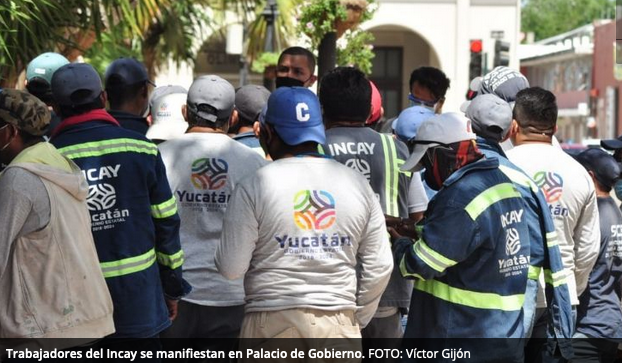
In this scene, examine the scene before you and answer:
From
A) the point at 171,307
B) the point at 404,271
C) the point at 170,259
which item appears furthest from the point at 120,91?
the point at 404,271

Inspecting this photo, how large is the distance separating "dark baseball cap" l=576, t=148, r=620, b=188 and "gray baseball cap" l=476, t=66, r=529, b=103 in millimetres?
605

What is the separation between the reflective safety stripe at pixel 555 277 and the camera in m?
5.96

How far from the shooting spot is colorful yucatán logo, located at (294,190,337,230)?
5020 millimetres

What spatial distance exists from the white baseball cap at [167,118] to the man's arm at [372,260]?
2.01 meters

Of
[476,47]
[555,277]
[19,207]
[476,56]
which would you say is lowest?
[555,277]

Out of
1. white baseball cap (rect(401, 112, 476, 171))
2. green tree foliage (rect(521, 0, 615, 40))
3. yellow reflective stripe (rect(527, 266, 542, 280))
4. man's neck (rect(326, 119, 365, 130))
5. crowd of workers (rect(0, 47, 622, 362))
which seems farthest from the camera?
green tree foliage (rect(521, 0, 615, 40))

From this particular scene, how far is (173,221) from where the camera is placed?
5652mm

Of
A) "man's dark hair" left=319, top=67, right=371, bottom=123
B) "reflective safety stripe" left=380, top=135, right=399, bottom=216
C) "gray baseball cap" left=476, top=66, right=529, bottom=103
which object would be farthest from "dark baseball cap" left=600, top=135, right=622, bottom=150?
"man's dark hair" left=319, top=67, right=371, bottom=123

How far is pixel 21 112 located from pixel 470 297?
6.92ft

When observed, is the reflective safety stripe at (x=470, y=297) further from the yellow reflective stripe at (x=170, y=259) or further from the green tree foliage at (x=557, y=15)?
the green tree foliage at (x=557, y=15)

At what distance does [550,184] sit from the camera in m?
6.69

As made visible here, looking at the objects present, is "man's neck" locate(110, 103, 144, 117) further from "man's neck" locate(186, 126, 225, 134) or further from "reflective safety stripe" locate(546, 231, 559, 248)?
"reflective safety stripe" locate(546, 231, 559, 248)

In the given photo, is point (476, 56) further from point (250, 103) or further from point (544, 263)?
point (544, 263)

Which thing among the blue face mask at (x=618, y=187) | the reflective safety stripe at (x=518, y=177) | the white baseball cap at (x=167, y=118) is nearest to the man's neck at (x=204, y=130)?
the white baseball cap at (x=167, y=118)
